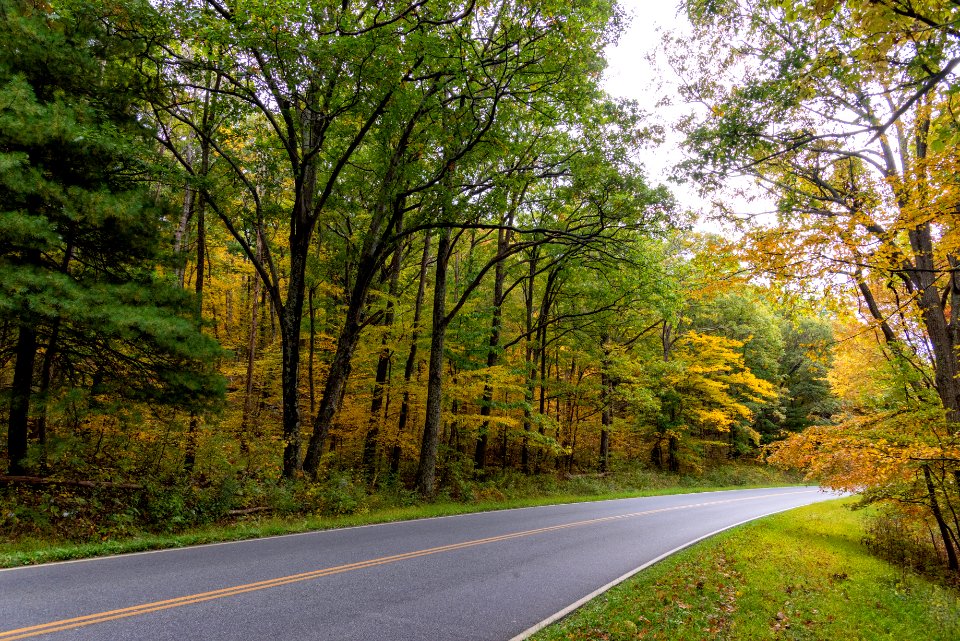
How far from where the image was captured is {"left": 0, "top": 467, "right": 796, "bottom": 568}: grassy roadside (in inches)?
267

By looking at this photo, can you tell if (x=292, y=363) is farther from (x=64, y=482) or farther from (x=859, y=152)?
(x=859, y=152)

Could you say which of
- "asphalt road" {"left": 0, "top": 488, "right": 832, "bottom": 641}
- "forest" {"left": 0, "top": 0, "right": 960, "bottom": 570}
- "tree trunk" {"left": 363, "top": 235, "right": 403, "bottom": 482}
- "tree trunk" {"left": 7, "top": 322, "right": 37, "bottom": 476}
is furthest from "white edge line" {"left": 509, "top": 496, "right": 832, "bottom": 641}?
"tree trunk" {"left": 363, "top": 235, "right": 403, "bottom": 482}

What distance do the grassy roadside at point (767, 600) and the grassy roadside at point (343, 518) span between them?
19.8 ft

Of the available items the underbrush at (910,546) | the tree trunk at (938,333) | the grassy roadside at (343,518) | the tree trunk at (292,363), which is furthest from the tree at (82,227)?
the underbrush at (910,546)

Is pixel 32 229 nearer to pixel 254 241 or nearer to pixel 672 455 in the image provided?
pixel 254 241

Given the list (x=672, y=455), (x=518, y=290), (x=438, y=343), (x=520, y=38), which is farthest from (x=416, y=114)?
(x=672, y=455)

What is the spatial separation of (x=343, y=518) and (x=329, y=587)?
4936mm

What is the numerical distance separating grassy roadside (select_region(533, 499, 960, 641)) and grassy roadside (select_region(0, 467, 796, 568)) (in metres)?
6.04

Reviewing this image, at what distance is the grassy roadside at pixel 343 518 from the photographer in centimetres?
678

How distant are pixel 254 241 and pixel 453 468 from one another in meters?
11.6

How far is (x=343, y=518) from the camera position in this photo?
10.7 m

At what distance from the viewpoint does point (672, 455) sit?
1100 inches

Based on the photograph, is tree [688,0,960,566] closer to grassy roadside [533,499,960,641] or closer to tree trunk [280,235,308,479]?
grassy roadside [533,499,960,641]

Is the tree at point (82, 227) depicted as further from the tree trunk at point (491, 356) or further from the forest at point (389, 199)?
the tree trunk at point (491, 356)
